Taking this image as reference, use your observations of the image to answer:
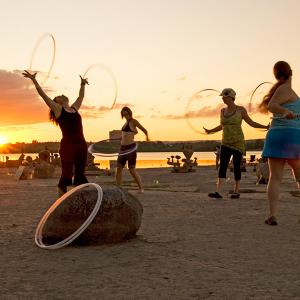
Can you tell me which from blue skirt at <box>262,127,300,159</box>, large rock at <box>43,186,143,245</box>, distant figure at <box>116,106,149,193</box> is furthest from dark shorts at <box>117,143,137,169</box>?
large rock at <box>43,186,143,245</box>

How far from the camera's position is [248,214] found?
894 centimetres

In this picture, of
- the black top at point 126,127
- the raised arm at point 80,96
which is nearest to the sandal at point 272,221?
the raised arm at point 80,96

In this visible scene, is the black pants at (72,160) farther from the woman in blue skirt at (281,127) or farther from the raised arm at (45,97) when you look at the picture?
the woman in blue skirt at (281,127)

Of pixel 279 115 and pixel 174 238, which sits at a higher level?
pixel 279 115

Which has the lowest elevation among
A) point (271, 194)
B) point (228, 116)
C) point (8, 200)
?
point (8, 200)

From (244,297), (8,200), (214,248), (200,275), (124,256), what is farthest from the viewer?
(8,200)

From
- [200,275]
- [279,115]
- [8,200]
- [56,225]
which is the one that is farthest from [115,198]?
[8,200]

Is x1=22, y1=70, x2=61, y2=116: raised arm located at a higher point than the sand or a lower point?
higher

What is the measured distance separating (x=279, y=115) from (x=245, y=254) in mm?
2314

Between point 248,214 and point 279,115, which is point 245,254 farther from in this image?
point 248,214

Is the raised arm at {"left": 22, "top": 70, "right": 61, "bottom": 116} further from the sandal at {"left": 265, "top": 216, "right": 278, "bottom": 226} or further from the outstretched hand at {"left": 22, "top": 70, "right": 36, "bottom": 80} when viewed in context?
the sandal at {"left": 265, "top": 216, "right": 278, "bottom": 226}

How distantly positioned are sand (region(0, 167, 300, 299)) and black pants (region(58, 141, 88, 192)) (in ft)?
2.92

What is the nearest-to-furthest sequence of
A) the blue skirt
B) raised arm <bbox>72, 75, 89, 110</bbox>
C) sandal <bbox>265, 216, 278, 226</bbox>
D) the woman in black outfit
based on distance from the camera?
→ the blue skirt
sandal <bbox>265, 216, 278, 226</bbox>
the woman in black outfit
raised arm <bbox>72, 75, 89, 110</bbox>

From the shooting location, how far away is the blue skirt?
23.7 ft
